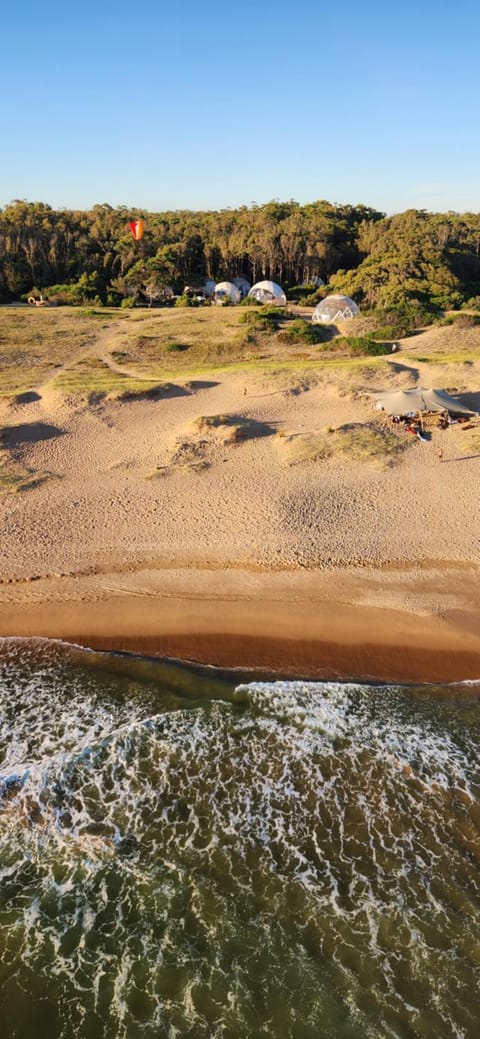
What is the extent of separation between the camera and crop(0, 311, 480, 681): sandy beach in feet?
50.7

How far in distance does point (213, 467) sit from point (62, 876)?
16756 mm

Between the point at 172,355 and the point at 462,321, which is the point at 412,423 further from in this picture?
the point at 462,321

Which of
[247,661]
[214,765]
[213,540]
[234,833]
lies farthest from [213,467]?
[234,833]

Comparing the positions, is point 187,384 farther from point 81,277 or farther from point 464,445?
point 81,277

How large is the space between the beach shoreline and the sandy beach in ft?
0.17

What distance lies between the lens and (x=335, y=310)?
1870 inches

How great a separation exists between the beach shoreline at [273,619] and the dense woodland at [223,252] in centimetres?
4596

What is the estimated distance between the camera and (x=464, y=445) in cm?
2544

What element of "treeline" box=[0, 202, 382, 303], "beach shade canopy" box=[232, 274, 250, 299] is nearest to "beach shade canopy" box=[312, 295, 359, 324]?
"beach shade canopy" box=[232, 274, 250, 299]

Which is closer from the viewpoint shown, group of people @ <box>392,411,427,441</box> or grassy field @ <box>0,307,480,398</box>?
group of people @ <box>392,411,427,441</box>

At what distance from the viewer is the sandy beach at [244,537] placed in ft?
50.7

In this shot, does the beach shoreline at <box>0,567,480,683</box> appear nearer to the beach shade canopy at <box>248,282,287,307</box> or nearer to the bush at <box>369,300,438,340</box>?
the bush at <box>369,300,438,340</box>

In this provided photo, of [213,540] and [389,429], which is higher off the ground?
[389,429]

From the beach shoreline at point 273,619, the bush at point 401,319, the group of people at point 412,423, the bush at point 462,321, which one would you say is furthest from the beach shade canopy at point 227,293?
the beach shoreline at point 273,619
